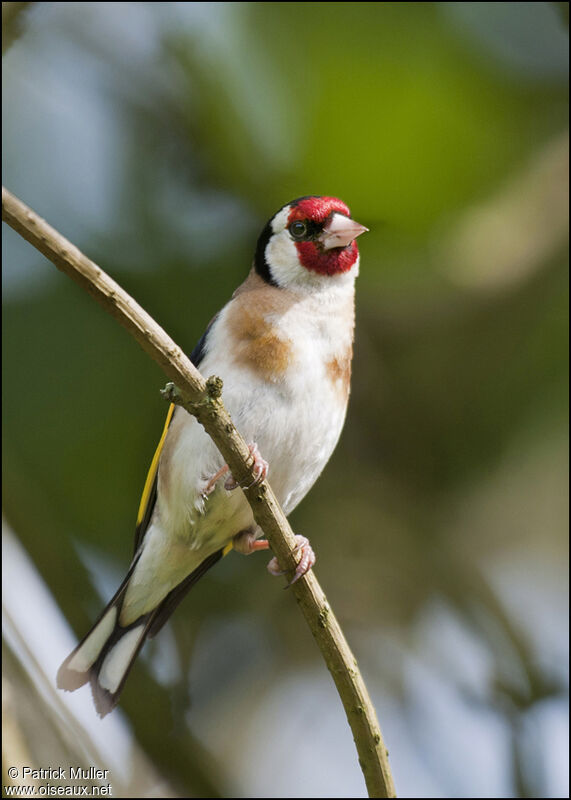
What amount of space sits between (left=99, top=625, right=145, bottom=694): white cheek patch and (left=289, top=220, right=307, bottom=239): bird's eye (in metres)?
1.51

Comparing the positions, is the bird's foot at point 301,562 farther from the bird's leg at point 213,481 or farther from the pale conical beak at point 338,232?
the pale conical beak at point 338,232

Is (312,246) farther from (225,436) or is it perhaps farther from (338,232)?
(225,436)

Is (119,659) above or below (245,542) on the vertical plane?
below

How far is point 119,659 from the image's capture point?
3.29 metres

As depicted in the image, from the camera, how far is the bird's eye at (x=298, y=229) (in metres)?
3.37

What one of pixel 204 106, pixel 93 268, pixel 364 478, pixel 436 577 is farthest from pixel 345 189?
pixel 93 268

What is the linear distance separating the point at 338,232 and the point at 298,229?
0.65ft

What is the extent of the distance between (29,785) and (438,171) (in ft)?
9.80

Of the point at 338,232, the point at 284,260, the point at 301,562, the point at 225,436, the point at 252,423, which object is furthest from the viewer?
the point at 284,260

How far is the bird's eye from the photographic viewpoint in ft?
11.1

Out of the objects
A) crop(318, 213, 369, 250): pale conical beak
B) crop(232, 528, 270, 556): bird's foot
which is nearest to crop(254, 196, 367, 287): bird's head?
crop(318, 213, 369, 250): pale conical beak

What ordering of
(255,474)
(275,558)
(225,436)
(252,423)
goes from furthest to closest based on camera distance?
(252,423) → (275,558) → (255,474) → (225,436)

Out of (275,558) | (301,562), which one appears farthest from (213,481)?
(301,562)

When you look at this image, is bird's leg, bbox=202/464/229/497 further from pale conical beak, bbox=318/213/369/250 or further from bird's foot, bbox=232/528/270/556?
pale conical beak, bbox=318/213/369/250
